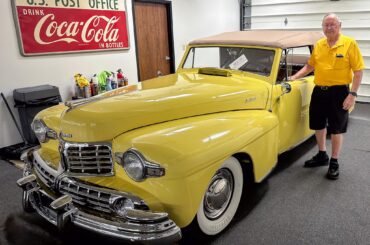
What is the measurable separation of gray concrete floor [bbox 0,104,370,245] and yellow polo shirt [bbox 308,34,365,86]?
98 cm

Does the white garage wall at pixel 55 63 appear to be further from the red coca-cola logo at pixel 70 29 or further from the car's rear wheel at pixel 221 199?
the car's rear wheel at pixel 221 199

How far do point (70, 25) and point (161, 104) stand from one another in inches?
131

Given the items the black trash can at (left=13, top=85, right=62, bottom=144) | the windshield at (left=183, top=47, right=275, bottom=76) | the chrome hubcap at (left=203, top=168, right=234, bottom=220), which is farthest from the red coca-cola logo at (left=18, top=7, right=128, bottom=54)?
the chrome hubcap at (left=203, top=168, right=234, bottom=220)

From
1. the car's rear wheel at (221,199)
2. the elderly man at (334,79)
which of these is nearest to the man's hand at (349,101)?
the elderly man at (334,79)

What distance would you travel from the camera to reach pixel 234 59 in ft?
9.92

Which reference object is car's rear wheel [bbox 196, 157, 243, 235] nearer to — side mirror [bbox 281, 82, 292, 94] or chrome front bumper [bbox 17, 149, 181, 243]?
chrome front bumper [bbox 17, 149, 181, 243]

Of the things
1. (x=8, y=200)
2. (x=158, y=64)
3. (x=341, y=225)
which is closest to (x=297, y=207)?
(x=341, y=225)

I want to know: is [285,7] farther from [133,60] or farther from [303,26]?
[133,60]

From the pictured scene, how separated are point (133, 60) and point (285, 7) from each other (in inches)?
171

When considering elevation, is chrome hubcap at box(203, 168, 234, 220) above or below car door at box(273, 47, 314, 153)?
below

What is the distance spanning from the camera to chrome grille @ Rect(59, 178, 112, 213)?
1.72 m

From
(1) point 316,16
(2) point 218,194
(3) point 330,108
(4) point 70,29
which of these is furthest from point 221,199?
(1) point 316,16

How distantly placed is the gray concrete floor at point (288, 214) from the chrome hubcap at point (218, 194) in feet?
0.61

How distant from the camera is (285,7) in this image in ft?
25.3
